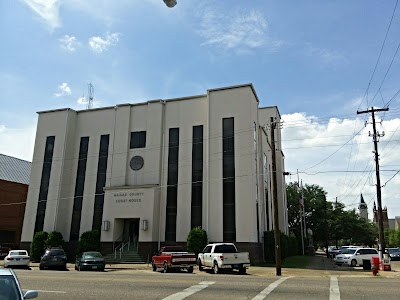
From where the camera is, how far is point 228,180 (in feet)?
104

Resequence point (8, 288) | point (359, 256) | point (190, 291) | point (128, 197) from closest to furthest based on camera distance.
Result: point (8, 288)
point (190, 291)
point (359, 256)
point (128, 197)

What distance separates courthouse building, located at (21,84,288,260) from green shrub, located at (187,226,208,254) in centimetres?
95

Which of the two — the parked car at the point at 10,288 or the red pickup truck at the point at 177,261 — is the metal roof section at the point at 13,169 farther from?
the parked car at the point at 10,288

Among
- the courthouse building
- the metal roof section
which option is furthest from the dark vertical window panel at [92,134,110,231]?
the metal roof section

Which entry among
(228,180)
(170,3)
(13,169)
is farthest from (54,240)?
(170,3)

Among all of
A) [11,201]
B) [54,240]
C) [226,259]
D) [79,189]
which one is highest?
[11,201]

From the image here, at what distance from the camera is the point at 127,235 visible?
35.5 m

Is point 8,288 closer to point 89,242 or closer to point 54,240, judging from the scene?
point 89,242

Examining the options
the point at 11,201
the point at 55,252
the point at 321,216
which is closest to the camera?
the point at 55,252

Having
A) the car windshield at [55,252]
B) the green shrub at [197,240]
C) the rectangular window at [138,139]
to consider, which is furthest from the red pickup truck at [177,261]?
the rectangular window at [138,139]

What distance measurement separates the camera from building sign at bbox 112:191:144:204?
34.0 meters

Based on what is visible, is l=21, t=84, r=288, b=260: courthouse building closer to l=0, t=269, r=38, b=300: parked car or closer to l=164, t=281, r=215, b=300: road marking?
l=164, t=281, r=215, b=300: road marking

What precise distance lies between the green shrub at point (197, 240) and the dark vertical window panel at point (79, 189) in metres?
12.7

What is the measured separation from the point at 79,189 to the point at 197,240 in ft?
47.7
